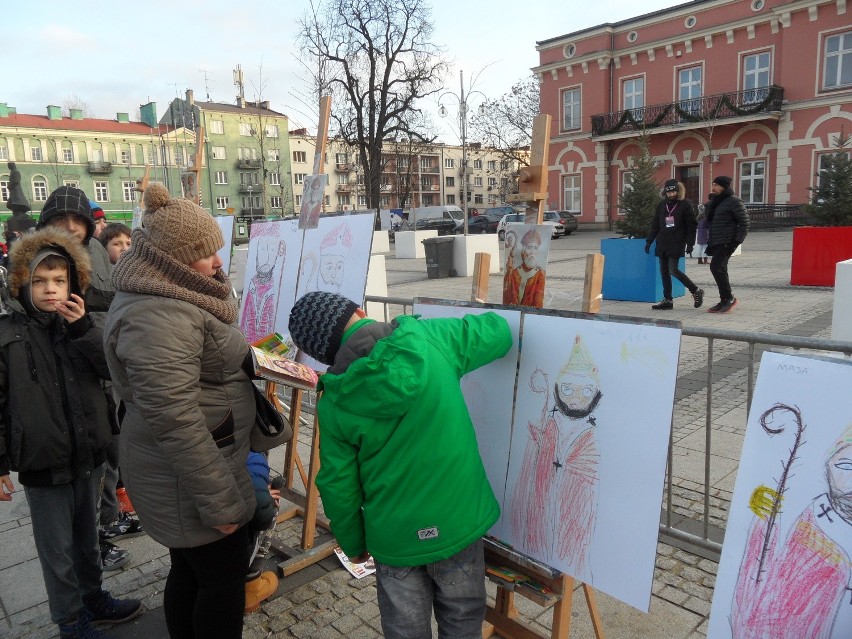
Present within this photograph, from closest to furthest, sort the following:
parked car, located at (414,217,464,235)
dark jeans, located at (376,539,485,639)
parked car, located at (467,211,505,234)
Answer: dark jeans, located at (376,539,485,639)
parked car, located at (467,211,505,234)
parked car, located at (414,217,464,235)

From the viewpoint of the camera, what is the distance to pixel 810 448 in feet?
4.75

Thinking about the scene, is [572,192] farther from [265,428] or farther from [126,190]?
[126,190]

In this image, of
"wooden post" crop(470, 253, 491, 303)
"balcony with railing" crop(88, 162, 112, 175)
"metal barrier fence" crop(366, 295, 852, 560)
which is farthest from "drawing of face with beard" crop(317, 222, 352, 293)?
"balcony with railing" crop(88, 162, 112, 175)

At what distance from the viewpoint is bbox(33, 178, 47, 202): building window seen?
171ft

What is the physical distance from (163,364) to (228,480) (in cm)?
44

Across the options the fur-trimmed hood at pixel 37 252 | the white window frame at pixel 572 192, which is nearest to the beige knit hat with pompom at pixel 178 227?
the fur-trimmed hood at pixel 37 252

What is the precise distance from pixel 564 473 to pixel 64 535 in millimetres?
1970

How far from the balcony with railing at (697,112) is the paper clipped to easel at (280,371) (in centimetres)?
2579

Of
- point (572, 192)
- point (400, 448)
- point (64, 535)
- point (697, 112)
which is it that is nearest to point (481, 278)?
point (400, 448)

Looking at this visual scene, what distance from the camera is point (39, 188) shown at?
5297 centimetres

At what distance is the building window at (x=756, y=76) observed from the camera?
26.2m

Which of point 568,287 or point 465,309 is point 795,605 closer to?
point 465,309

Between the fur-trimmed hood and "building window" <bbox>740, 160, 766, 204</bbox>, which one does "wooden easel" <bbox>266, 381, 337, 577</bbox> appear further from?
"building window" <bbox>740, 160, 766, 204</bbox>

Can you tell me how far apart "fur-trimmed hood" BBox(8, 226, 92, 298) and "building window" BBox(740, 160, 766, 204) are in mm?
29613
